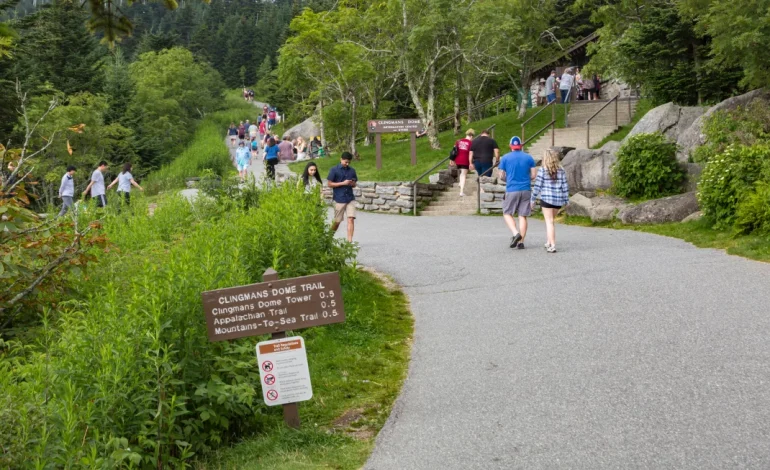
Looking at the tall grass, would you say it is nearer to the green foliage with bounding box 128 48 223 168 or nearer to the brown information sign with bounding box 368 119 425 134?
the green foliage with bounding box 128 48 223 168

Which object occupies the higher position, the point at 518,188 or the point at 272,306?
the point at 518,188

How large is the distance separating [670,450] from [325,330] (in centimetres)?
446

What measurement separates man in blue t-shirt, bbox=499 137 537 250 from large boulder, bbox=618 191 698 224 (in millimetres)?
3751

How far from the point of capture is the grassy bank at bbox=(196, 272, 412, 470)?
6.14m

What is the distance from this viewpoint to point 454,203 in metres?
23.8

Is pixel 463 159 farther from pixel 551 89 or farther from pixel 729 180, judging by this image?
pixel 551 89

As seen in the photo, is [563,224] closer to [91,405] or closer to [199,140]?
[91,405]

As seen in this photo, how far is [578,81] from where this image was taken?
39.4m

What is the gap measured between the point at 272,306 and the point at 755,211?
32.0 ft

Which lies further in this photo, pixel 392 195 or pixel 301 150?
pixel 301 150

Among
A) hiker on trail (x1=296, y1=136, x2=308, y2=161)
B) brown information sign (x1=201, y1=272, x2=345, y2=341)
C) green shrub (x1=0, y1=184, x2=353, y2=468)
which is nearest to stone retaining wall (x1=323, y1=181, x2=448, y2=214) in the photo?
Result: green shrub (x1=0, y1=184, x2=353, y2=468)

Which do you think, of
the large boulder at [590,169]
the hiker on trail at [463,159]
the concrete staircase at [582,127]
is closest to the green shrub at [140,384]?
the large boulder at [590,169]

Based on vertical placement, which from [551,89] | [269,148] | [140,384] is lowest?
[140,384]

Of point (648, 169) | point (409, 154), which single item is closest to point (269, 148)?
point (409, 154)
